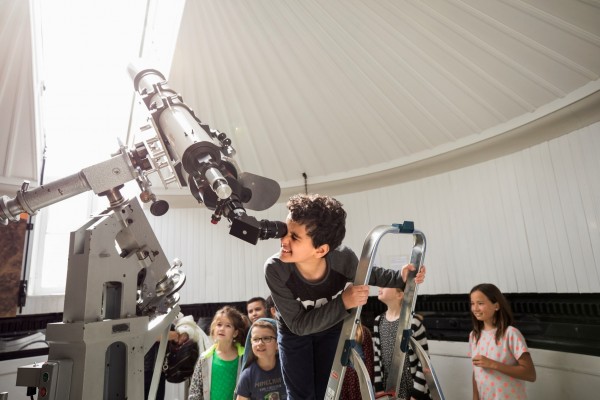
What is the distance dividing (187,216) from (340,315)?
447 centimetres

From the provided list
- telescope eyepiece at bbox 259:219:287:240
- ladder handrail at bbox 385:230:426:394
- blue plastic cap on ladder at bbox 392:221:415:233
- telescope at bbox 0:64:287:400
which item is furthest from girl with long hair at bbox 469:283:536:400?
telescope at bbox 0:64:287:400

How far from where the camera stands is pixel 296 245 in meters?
1.77

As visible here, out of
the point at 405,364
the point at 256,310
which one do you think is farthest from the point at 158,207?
the point at 405,364

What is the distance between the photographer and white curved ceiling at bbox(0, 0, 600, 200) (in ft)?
10.0

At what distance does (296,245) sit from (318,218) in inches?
6.3

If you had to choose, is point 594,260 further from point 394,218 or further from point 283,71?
point 283,71

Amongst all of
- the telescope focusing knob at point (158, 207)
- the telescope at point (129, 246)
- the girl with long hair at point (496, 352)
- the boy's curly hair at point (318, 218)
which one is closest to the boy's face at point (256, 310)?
the telescope at point (129, 246)

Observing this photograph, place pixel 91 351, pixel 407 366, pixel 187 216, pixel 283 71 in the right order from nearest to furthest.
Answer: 1. pixel 91 351
2. pixel 407 366
3. pixel 283 71
4. pixel 187 216

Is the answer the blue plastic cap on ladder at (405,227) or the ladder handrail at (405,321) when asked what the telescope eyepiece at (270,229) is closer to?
the blue plastic cap on ladder at (405,227)

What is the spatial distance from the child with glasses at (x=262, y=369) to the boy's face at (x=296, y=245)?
3.48 feet

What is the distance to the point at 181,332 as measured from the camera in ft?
11.4

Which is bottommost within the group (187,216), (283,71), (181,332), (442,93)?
(181,332)

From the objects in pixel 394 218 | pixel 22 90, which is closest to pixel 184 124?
pixel 22 90

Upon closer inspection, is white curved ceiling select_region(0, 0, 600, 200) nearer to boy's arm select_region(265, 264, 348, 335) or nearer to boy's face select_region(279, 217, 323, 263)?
boy's face select_region(279, 217, 323, 263)
